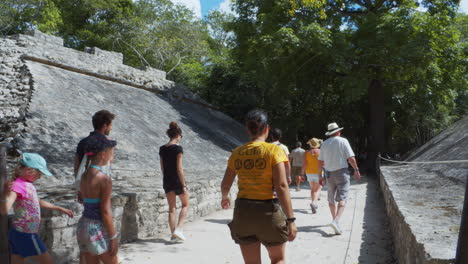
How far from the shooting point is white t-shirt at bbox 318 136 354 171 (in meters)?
5.91

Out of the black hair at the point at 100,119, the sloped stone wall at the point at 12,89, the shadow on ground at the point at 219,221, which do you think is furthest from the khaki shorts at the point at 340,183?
the sloped stone wall at the point at 12,89

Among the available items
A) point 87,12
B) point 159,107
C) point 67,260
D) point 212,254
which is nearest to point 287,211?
point 212,254

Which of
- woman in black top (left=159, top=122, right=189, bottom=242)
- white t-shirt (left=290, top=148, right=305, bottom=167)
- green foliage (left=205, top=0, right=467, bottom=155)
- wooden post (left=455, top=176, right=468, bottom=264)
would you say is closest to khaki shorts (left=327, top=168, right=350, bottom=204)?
woman in black top (left=159, top=122, right=189, bottom=242)

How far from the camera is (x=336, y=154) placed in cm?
595

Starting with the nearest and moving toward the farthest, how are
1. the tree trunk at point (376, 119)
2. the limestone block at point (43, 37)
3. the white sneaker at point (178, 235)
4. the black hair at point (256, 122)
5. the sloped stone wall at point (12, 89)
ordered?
the black hair at point (256, 122)
the white sneaker at point (178, 235)
the sloped stone wall at point (12, 89)
the limestone block at point (43, 37)
the tree trunk at point (376, 119)

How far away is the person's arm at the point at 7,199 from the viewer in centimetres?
248

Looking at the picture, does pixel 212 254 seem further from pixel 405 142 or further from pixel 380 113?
pixel 405 142

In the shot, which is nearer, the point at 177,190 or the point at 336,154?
the point at 177,190

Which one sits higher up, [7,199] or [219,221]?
[7,199]

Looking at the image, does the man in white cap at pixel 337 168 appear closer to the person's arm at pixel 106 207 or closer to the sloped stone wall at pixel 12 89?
the person's arm at pixel 106 207

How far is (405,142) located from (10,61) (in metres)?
25.6

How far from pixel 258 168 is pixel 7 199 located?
197 centimetres

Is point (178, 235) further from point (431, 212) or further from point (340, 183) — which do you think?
point (431, 212)

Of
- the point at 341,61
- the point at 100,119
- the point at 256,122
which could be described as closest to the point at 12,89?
the point at 100,119
